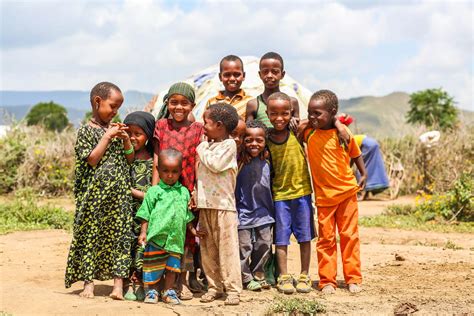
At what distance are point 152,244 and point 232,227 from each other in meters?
0.61

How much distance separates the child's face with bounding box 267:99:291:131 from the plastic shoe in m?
1.22

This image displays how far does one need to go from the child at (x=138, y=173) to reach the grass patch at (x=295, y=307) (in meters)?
1.03

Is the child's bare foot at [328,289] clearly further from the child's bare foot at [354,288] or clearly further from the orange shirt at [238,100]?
the orange shirt at [238,100]

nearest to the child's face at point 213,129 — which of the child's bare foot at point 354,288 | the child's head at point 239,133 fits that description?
the child's head at point 239,133

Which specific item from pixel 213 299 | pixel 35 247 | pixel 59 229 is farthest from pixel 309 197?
pixel 59 229

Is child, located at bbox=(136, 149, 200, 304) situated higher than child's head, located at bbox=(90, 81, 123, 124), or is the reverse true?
child's head, located at bbox=(90, 81, 123, 124)

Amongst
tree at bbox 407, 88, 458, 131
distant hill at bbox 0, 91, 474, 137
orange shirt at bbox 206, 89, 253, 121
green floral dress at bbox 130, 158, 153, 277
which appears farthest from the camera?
tree at bbox 407, 88, 458, 131

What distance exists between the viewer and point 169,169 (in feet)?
16.0

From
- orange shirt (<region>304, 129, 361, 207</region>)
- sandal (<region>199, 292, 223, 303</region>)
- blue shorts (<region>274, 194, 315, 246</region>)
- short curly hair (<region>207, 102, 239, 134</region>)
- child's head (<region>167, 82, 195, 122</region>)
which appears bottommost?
sandal (<region>199, 292, 223, 303</region>)

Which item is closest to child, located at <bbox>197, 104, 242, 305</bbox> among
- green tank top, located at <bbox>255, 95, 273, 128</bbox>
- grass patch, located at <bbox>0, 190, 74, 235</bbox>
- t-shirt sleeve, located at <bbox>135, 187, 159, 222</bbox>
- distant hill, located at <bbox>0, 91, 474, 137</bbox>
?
t-shirt sleeve, located at <bbox>135, 187, 159, 222</bbox>

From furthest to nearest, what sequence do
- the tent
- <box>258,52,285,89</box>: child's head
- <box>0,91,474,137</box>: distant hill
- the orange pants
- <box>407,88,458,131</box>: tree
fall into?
<box>407,88,458,131</box>: tree, <box>0,91,474,137</box>: distant hill, the tent, <box>258,52,285,89</box>: child's head, the orange pants

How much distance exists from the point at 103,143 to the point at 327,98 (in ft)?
5.93

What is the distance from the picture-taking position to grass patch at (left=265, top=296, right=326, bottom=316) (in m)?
4.60

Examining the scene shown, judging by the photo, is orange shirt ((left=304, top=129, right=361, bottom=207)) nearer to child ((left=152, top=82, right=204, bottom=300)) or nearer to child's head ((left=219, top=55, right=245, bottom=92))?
child's head ((left=219, top=55, right=245, bottom=92))
